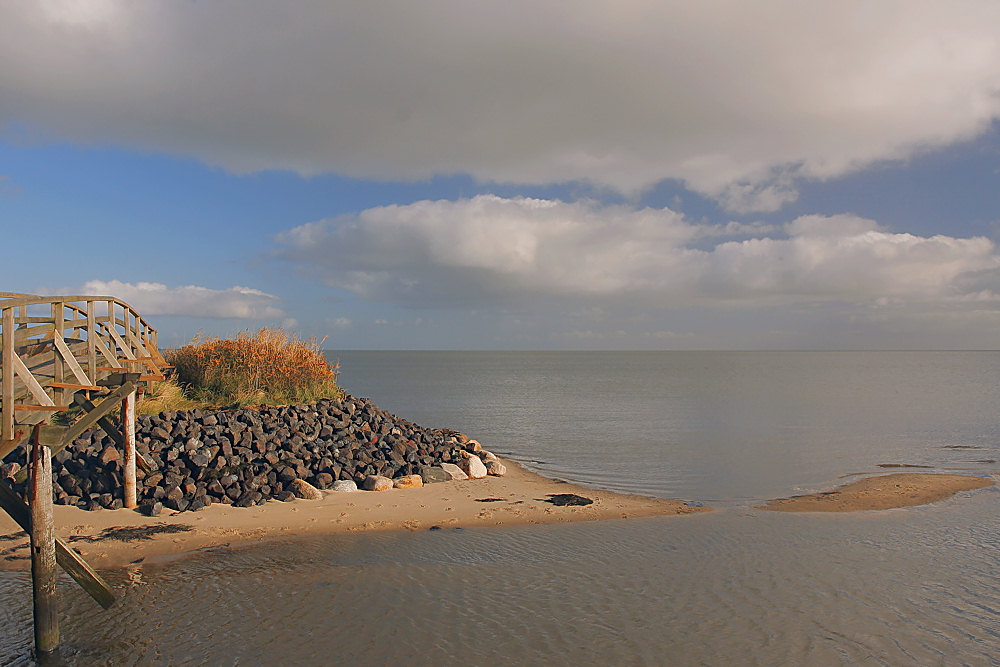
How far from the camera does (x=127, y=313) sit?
16891 millimetres

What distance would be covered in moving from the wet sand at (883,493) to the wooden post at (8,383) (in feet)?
51.9

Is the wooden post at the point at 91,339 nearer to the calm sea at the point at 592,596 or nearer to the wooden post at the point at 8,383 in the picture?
the calm sea at the point at 592,596

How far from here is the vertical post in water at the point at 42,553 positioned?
8.34 metres

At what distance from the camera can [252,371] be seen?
826 inches

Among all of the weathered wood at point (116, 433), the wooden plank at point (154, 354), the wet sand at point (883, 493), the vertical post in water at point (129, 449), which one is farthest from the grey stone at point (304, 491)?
the wet sand at point (883, 493)

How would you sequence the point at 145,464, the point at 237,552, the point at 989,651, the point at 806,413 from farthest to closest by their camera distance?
the point at 806,413 < the point at 145,464 < the point at 237,552 < the point at 989,651

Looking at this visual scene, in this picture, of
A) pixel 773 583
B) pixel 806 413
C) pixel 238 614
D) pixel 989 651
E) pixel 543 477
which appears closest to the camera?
pixel 989 651

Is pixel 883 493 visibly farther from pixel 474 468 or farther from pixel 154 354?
pixel 154 354

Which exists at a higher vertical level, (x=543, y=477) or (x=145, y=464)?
(x=145, y=464)

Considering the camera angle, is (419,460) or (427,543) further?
(419,460)

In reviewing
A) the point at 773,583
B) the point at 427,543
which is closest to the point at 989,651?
the point at 773,583

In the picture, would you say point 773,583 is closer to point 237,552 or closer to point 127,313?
point 237,552

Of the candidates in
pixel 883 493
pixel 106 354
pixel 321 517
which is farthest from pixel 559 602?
pixel 883 493

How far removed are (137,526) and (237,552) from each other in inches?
103
